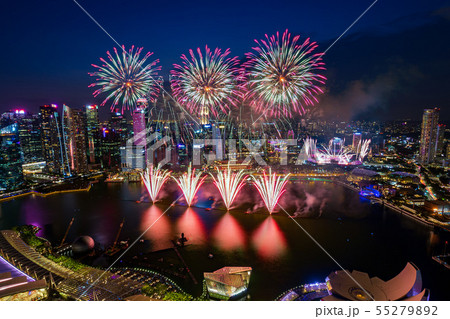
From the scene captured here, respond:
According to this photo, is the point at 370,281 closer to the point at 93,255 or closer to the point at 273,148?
the point at 93,255

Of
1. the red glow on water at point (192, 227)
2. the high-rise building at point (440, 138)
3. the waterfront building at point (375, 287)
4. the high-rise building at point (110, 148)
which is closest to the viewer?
the waterfront building at point (375, 287)

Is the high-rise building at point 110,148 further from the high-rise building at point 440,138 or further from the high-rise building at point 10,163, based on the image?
the high-rise building at point 440,138

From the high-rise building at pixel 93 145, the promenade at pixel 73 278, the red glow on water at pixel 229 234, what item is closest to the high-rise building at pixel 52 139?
the high-rise building at pixel 93 145

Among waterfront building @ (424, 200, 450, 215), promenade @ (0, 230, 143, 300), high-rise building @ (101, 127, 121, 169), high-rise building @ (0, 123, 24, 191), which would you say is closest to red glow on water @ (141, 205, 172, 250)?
promenade @ (0, 230, 143, 300)

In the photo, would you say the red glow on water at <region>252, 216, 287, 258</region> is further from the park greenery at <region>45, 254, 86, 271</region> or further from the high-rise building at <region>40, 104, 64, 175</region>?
the high-rise building at <region>40, 104, 64, 175</region>

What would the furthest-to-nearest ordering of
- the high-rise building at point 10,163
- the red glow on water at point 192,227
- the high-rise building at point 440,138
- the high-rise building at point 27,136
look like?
the high-rise building at point 27,136
the high-rise building at point 440,138
the high-rise building at point 10,163
the red glow on water at point 192,227
